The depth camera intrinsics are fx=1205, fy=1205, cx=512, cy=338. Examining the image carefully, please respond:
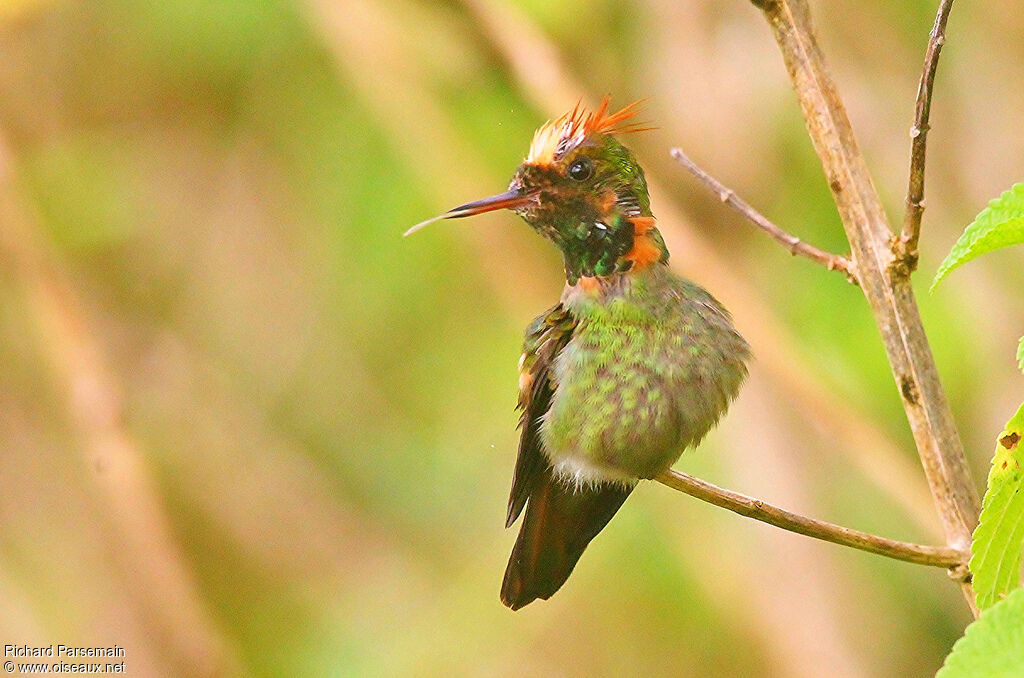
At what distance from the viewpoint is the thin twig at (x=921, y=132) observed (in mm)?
1760

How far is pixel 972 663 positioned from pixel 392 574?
581 centimetres

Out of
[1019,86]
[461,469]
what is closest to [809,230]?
[1019,86]

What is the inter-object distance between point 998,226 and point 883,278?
444mm

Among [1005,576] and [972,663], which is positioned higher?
[972,663]

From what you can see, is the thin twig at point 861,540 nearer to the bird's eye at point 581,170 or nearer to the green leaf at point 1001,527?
the green leaf at point 1001,527

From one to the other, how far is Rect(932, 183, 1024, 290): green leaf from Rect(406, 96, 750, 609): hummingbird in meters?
1.02

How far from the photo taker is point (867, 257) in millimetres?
1943

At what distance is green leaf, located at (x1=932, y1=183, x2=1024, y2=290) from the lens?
1.50 metres

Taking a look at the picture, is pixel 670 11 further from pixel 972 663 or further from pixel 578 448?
pixel 972 663

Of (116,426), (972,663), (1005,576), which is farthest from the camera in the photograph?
(116,426)

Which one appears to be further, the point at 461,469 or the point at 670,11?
the point at 461,469

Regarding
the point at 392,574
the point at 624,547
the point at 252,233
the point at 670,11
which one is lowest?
the point at 392,574

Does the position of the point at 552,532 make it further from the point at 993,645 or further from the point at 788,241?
the point at 993,645

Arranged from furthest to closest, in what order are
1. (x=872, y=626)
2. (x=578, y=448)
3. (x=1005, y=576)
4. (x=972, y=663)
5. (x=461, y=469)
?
(x=461, y=469) → (x=872, y=626) → (x=578, y=448) → (x=1005, y=576) → (x=972, y=663)
